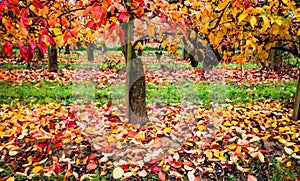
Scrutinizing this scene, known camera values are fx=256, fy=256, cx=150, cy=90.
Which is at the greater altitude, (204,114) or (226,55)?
(226,55)

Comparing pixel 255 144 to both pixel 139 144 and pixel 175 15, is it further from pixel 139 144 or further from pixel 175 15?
pixel 175 15

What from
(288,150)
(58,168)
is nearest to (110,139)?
(58,168)

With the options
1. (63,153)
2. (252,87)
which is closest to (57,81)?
(63,153)

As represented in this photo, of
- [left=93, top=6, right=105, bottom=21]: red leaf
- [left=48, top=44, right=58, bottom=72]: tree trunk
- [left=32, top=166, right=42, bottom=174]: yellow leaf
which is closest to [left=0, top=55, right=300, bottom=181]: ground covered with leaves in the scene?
[left=32, top=166, right=42, bottom=174]: yellow leaf

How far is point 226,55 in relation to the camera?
13.4ft

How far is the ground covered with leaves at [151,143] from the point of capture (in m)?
2.89

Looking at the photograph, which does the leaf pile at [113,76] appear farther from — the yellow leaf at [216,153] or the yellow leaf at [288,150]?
the yellow leaf at [288,150]

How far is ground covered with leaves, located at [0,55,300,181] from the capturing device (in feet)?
9.47

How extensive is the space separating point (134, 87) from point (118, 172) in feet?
4.38

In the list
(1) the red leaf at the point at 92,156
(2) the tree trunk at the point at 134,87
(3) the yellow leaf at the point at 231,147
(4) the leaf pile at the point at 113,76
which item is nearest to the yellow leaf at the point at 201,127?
(3) the yellow leaf at the point at 231,147

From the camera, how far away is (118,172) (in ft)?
9.25

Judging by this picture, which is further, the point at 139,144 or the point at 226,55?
the point at 226,55

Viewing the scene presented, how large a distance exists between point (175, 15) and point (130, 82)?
4.21 feet

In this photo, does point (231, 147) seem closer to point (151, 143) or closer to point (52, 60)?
point (151, 143)
